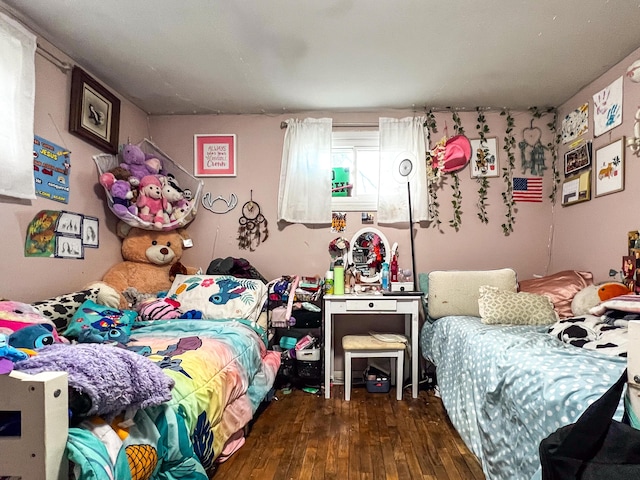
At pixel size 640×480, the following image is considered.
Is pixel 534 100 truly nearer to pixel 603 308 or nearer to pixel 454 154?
pixel 454 154

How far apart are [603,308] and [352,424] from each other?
1488 millimetres

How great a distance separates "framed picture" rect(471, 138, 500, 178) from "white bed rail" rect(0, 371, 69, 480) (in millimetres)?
3107

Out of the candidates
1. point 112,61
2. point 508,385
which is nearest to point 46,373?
point 508,385

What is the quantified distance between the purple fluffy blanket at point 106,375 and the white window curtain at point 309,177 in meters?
2.05

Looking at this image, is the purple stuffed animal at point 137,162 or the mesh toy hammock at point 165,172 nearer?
the mesh toy hammock at point 165,172

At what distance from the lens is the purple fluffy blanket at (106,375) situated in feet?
3.22

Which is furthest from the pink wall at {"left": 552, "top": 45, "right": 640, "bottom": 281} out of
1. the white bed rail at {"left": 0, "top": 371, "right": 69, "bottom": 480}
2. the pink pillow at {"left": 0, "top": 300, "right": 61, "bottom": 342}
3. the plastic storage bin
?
the pink pillow at {"left": 0, "top": 300, "right": 61, "bottom": 342}

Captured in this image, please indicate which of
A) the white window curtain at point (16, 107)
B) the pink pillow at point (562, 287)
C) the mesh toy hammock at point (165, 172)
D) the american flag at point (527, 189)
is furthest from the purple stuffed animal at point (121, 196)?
the american flag at point (527, 189)

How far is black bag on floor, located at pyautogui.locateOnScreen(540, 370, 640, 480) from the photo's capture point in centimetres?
87

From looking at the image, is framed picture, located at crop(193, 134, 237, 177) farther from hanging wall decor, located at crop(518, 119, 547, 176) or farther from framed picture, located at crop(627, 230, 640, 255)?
framed picture, located at crop(627, 230, 640, 255)

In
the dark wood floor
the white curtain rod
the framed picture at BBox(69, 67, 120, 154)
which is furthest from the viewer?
the white curtain rod

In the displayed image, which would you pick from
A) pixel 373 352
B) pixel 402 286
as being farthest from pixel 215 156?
pixel 373 352

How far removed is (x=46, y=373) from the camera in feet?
2.95

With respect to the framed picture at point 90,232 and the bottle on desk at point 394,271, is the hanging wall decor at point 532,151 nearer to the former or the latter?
the bottle on desk at point 394,271
